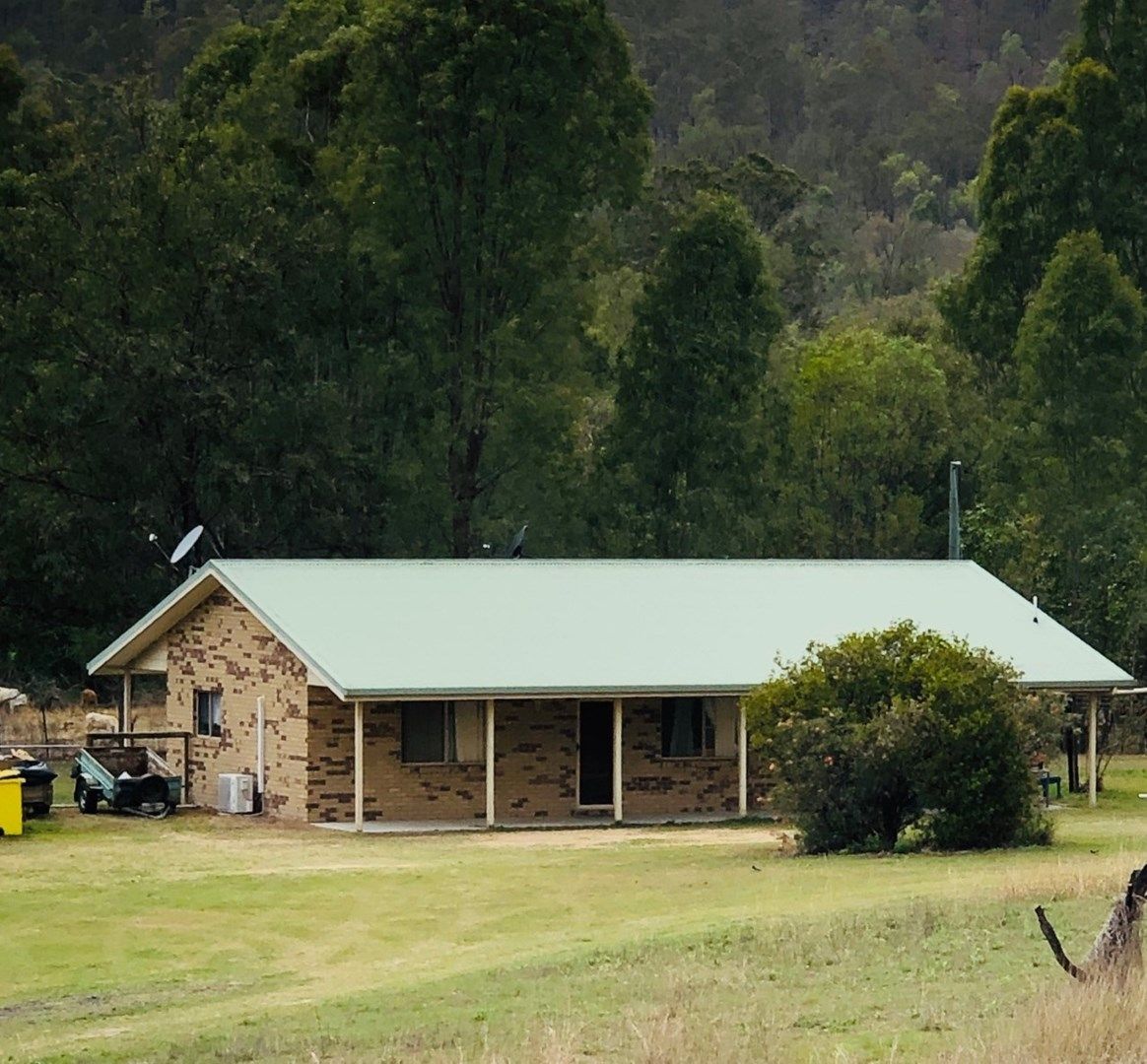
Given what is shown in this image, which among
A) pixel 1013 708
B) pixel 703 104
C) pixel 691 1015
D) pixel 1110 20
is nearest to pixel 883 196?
pixel 703 104

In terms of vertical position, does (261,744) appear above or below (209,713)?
A: below

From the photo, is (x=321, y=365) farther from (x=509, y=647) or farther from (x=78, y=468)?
(x=509, y=647)

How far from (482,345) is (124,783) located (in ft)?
75.7

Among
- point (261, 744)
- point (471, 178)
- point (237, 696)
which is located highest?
point (471, 178)

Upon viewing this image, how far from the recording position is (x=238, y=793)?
3903 cm

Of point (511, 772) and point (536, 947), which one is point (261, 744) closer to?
point (511, 772)

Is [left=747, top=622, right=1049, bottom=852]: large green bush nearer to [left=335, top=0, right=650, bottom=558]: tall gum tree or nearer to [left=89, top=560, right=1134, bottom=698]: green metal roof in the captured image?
[left=89, top=560, right=1134, bottom=698]: green metal roof

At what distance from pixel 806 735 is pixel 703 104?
14513 cm

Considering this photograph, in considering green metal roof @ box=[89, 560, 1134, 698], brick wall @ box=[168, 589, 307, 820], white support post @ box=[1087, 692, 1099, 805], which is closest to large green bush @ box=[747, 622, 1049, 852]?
green metal roof @ box=[89, 560, 1134, 698]

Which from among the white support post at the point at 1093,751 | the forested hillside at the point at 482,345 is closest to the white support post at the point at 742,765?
the white support post at the point at 1093,751

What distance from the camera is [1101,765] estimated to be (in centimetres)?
4791

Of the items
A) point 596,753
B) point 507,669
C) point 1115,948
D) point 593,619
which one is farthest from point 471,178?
point 1115,948

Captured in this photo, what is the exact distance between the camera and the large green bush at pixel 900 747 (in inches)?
1243

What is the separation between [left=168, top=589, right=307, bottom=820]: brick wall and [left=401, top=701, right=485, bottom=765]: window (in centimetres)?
159
